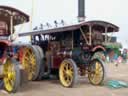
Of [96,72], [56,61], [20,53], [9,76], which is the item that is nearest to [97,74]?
[96,72]

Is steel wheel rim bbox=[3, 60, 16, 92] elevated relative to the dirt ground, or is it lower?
elevated

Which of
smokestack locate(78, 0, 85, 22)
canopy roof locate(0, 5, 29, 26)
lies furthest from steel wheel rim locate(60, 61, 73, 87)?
smokestack locate(78, 0, 85, 22)

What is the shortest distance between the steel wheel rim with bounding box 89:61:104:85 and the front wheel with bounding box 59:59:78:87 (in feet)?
3.76

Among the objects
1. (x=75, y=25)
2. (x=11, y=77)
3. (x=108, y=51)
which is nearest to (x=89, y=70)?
(x=108, y=51)

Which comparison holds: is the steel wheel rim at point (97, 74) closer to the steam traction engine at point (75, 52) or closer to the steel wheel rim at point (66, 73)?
the steam traction engine at point (75, 52)

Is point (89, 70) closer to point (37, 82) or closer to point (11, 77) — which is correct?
point (37, 82)

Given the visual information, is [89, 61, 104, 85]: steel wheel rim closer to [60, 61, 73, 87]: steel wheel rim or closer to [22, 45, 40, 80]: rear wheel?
[60, 61, 73, 87]: steel wheel rim

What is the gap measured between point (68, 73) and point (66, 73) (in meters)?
0.14

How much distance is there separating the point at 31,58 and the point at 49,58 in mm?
806

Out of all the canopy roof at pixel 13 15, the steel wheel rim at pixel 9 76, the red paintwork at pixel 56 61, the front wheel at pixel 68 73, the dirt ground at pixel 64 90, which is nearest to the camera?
the steel wheel rim at pixel 9 76

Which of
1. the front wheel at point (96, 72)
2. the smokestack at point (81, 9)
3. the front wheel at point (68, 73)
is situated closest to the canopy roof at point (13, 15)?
the front wheel at point (68, 73)

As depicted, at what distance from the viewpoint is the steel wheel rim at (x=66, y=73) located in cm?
1305

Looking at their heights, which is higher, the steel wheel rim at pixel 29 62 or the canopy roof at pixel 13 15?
the canopy roof at pixel 13 15

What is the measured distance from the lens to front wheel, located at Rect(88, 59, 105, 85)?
13680 mm
